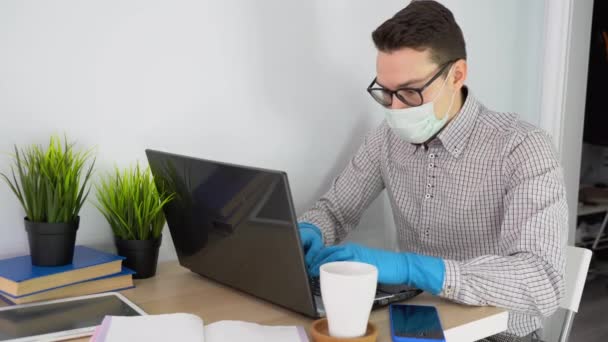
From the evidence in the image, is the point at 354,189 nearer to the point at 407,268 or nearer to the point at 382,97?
the point at 382,97

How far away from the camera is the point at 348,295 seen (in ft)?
2.90

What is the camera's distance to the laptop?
1.03 meters

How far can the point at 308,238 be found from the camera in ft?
4.53

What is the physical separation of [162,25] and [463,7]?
3.31 ft

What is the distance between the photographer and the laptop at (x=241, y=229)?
1025 millimetres

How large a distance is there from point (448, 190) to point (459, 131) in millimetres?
141

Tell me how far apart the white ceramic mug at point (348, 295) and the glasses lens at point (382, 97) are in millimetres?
579

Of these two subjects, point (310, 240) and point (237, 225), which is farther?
point (310, 240)

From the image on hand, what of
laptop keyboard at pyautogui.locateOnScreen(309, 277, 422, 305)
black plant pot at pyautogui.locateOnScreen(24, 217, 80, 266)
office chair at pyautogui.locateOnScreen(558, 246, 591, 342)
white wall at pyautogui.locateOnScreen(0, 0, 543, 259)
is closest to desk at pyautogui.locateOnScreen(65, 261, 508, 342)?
laptop keyboard at pyautogui.locateOnScreen(309, 277, 422, 305)

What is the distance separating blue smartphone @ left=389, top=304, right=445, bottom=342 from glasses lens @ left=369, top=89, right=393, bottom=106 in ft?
1.66

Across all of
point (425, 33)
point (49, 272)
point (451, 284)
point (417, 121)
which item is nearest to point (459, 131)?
point (417, 121)

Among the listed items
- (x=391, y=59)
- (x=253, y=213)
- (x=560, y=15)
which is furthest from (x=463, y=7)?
(x=253, y=213)

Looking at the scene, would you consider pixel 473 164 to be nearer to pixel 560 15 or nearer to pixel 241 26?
pixel 241 26

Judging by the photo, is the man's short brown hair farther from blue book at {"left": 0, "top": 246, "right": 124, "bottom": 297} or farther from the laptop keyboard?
blue book at {"left": 0, "top": 246, "right": 124, "bottom": 297}
